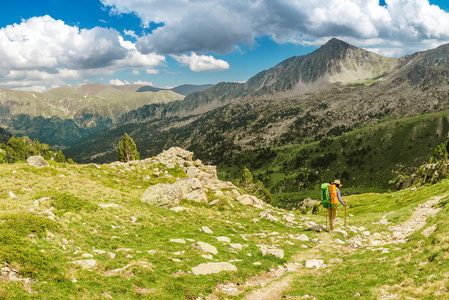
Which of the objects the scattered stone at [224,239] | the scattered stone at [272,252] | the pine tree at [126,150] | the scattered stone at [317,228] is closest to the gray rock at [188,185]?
the scattered stone at [224,239]

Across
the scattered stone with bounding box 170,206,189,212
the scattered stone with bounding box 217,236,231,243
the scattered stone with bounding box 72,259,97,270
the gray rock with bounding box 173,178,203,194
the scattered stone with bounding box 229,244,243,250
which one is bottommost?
the scattered stone with bounding box 229,244,243,250

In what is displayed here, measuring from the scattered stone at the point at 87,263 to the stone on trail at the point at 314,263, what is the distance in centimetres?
1657

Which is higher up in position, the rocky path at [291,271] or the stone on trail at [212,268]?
the stone on trail at [212,268]

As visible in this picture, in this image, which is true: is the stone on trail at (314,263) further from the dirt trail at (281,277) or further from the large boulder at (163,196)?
the large boulder at (163,196)

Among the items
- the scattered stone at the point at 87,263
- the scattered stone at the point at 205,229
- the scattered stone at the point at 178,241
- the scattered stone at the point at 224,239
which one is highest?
the scattered stone at the point at 87,263

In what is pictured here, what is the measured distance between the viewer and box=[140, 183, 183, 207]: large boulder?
104 feet

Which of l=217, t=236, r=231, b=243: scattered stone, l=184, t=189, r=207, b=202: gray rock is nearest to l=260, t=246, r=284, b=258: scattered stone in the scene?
l=217, t=236, r=231, b=243: scattered stone

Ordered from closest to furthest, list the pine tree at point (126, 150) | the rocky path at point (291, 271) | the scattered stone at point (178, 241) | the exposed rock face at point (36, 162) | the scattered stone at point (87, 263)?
the scattered stone at point (87, 263), the rocky path at point (291, 271), the scattered stone at point (178, 241), the exposed rock face at point (36, 162), the pine tree at point (126, 150)

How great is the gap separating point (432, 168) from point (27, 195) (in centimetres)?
9493

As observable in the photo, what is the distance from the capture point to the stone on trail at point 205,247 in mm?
19891

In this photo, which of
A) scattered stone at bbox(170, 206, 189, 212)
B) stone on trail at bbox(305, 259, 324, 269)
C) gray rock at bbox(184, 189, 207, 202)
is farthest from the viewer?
gray rock at bbox(184, 189, 207, 202)

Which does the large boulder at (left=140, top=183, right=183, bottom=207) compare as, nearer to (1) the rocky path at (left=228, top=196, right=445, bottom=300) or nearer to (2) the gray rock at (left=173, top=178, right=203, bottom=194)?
(2) the gray rock at (left=173, top=178, right=203, bottom=194)

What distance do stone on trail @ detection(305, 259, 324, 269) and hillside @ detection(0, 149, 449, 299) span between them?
0.31 feet

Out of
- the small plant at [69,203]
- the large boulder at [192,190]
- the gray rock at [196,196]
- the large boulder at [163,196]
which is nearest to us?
the small plant at [69,203]
